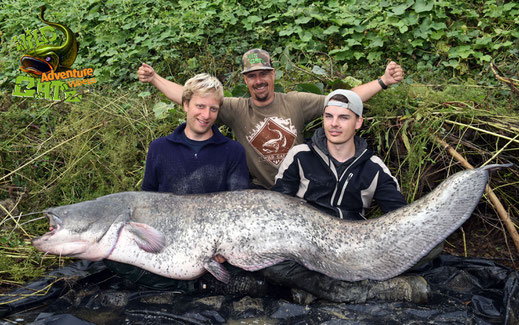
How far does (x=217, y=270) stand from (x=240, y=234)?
0.94 ft

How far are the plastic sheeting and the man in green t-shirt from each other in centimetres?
131

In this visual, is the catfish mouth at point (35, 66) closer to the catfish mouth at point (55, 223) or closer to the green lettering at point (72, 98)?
the green lettering at point (72, 98)

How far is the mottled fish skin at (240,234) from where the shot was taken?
9.81 feet

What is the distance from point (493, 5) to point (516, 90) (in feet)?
9.29

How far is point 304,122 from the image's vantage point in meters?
4.30

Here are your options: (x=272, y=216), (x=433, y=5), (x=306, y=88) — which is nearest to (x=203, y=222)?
(x=272, y=216)

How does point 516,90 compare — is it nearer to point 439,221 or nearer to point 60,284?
point 439,221

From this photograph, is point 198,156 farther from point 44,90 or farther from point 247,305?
point 44,90

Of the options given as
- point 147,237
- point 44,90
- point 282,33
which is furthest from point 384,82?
point 44,90

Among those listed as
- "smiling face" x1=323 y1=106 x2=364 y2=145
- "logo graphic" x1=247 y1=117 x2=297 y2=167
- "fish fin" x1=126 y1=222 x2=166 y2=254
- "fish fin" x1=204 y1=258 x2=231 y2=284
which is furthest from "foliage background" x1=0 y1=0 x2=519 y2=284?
"fish fin" x1=204 y1=258 x2=231 y2=284

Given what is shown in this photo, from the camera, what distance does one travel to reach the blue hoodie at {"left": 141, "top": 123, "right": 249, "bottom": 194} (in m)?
3.63

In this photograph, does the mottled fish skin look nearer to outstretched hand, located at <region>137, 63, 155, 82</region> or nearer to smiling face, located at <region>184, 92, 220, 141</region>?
smiling face, located at <region>184, 92, 220, 141</region>

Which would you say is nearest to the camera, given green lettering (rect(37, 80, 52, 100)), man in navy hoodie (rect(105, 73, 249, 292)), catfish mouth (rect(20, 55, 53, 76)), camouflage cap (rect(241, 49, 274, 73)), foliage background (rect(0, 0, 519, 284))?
man in navy hoodie (rect(105, 73, 249, 292))

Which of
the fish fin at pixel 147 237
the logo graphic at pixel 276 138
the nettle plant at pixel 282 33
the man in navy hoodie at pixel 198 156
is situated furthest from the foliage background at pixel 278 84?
the man in navy hoodie at pixel 198 156
